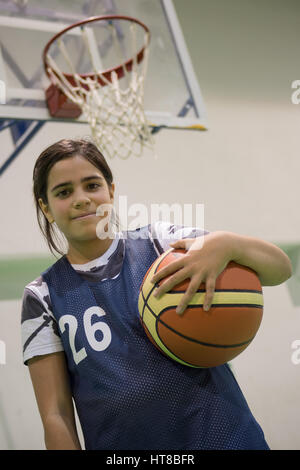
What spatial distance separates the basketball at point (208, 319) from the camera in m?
0.92

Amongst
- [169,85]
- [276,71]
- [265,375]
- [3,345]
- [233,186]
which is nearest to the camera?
[169,85]

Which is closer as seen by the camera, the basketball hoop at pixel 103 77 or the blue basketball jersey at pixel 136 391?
the blue basketball jersey at pixel 136 391

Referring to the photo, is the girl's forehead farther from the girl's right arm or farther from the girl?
the girl's right arm

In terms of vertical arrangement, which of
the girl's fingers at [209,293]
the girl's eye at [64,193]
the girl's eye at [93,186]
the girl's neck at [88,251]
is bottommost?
the girl's fingers at [209,293]

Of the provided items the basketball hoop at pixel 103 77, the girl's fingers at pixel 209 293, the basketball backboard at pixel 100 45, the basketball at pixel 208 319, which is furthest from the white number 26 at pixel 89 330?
the basketball backboard at pixel 100 45

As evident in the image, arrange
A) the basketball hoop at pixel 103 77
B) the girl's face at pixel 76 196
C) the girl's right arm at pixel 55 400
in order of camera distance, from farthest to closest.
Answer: the basketball hoop at pixel 103 77
the girl's face at pixel 76 196
the girl's right arm at pixel 55 400

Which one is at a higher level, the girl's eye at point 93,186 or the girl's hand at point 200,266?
the girl's eye at point 93,186

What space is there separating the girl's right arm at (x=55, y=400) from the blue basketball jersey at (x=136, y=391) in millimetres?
26

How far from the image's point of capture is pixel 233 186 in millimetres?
→ 3506

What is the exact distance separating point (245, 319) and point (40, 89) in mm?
1638

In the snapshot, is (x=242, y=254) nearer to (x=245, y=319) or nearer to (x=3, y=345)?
(x=245, y=319)

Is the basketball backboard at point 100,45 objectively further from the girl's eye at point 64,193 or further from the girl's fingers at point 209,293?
the girl's fingers at point 209,293

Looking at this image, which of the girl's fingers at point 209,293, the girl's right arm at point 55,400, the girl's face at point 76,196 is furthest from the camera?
the girl's face at point 76,196
